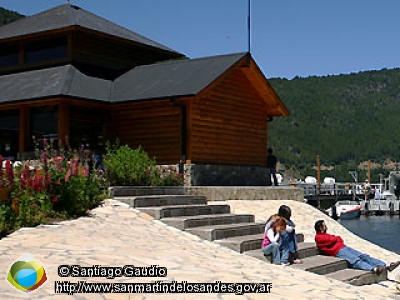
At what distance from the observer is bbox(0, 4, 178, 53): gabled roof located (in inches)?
837

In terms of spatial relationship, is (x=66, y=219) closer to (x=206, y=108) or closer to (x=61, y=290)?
(x=61, y=290)

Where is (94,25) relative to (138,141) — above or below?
above

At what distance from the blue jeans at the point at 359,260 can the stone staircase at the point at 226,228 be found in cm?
12

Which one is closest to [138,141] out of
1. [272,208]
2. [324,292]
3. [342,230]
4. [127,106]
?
[127,106]

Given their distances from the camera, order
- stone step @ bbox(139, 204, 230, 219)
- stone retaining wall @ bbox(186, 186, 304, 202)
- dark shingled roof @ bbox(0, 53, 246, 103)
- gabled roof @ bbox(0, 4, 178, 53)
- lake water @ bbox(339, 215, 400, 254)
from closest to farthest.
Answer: stone step @ bbox(139, 204, 230, 219), stone retaining wall @ bbox(186, 186, 304, 202), dark shingled roof @ bbox(0, 53, 246, 103), gabled roof @ bbox(0, 4, 178, 53), lake water @ bbox(339, 215, 400, 254)

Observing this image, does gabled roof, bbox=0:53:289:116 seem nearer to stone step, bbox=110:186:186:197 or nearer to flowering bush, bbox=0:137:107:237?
stone step, bbox=110:186:186:197

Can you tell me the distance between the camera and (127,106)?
1941cm

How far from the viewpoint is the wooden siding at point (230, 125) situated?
18844mm

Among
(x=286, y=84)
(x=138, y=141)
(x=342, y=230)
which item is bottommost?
(x=342, y=230)

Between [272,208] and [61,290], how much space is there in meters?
12.0

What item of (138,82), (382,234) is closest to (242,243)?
(138,82)

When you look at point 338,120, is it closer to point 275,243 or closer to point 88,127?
point 88,127

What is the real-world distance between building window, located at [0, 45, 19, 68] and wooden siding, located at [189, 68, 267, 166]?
7.80 m

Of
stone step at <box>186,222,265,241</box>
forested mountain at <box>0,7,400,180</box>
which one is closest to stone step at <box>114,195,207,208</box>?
stone step at <box>186,222,265,241</box>
